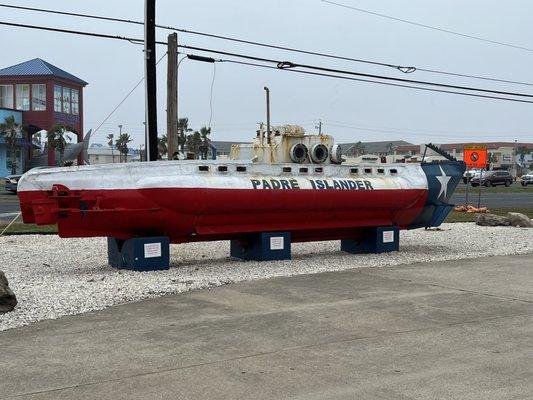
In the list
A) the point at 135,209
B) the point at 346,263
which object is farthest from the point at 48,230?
the point at 346,263

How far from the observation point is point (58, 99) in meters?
58.0

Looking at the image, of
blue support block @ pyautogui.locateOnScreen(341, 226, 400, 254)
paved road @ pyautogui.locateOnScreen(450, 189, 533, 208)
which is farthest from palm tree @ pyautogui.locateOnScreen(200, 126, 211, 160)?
blue support block @ pyautogui.locateOnScreen(341, 226, 400, 254)

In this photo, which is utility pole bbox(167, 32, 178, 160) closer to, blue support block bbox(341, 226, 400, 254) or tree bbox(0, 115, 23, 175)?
blue support block bbox(341, 226, 400, 254)

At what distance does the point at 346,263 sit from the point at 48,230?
29.3ft

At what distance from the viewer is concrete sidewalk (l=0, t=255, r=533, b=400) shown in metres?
5.10

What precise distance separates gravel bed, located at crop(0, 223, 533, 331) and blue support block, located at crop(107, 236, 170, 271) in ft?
0.66

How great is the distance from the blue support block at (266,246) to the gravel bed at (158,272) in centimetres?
22

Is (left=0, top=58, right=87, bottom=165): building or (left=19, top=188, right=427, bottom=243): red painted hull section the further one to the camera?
(left=0, top=58, right=87, bottom=165): building

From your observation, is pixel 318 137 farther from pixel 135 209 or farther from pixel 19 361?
pixel 19 361

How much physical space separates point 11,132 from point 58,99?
16.7ft

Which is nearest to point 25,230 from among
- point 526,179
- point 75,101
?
point 75,101

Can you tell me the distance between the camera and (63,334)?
684 cm

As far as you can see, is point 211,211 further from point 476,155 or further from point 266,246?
point 476,155

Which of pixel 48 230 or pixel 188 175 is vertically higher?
pixel 188 175
